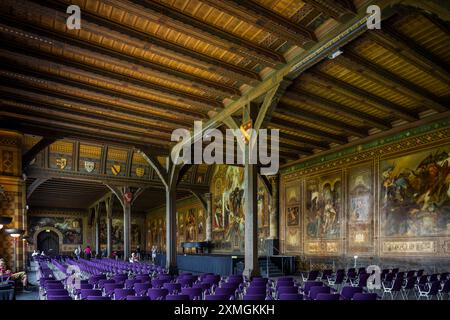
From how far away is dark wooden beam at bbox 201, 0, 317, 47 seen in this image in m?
7.21

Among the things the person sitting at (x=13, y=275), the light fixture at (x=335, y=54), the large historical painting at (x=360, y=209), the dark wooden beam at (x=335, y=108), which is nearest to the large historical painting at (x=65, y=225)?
the person sitting at (x=13, y=275)

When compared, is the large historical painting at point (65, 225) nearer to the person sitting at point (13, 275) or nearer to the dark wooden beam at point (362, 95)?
the person sitting at point (13, 275)

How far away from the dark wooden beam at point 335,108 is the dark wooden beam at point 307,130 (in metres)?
2.14

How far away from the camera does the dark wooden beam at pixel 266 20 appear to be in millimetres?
7211

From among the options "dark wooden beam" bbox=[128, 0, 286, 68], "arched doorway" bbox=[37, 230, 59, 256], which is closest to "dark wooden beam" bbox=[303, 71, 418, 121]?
"dark wooden beam" bbox=[128, 0, 286, 68]

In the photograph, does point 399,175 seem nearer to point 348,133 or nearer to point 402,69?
point 348,133

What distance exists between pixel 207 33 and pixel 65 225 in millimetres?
35401

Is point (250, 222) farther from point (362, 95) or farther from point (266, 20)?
point (266, 20)

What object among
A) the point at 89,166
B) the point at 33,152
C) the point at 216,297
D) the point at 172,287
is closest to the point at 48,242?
the point at 89,166

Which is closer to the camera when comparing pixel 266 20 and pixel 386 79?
pixel 266 20

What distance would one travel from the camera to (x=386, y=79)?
1033 centimetres

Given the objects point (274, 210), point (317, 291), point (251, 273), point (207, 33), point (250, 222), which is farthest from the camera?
point (274, 210)
